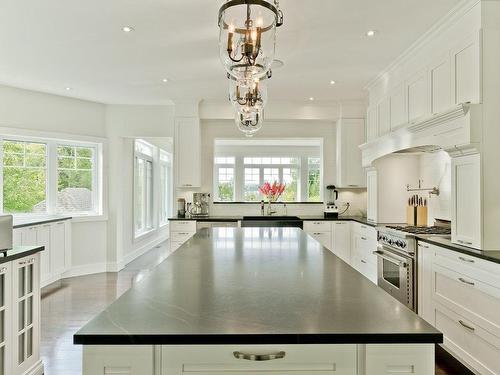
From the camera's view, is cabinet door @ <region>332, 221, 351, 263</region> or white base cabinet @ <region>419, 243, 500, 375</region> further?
cabinet door @ <region>332, 221, 351, 263</region>

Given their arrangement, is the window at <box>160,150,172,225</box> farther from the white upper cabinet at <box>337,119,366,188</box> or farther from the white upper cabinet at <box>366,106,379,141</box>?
the white upper cabinet at <box>366,106,379,141</box>

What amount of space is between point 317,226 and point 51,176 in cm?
422

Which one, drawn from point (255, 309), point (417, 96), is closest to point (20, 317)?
point (255, 309)

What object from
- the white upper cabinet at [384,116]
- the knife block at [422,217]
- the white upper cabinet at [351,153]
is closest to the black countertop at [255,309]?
the knife block at [422,217]

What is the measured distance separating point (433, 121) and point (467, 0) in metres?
0.93

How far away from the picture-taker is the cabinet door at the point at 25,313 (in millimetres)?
2246

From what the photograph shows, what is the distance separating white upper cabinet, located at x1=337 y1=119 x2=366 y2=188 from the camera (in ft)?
19.0

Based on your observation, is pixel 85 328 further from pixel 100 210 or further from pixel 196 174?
pixel 100 210

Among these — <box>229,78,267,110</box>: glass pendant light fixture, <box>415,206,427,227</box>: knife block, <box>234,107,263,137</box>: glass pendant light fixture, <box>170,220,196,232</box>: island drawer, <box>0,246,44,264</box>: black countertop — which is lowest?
<box>170,220,196,232</box>: island drawer

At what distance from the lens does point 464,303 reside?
2.55 metres

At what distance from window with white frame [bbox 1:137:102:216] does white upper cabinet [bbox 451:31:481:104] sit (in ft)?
17.2

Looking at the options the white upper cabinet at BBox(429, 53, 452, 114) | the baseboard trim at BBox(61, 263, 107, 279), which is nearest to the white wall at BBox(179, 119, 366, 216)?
the baseboard trim at BBox(61, 263, 107, 279)

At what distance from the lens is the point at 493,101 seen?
8.43 feet

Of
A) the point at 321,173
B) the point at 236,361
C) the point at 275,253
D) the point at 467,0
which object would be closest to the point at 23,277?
the point at 275,253
